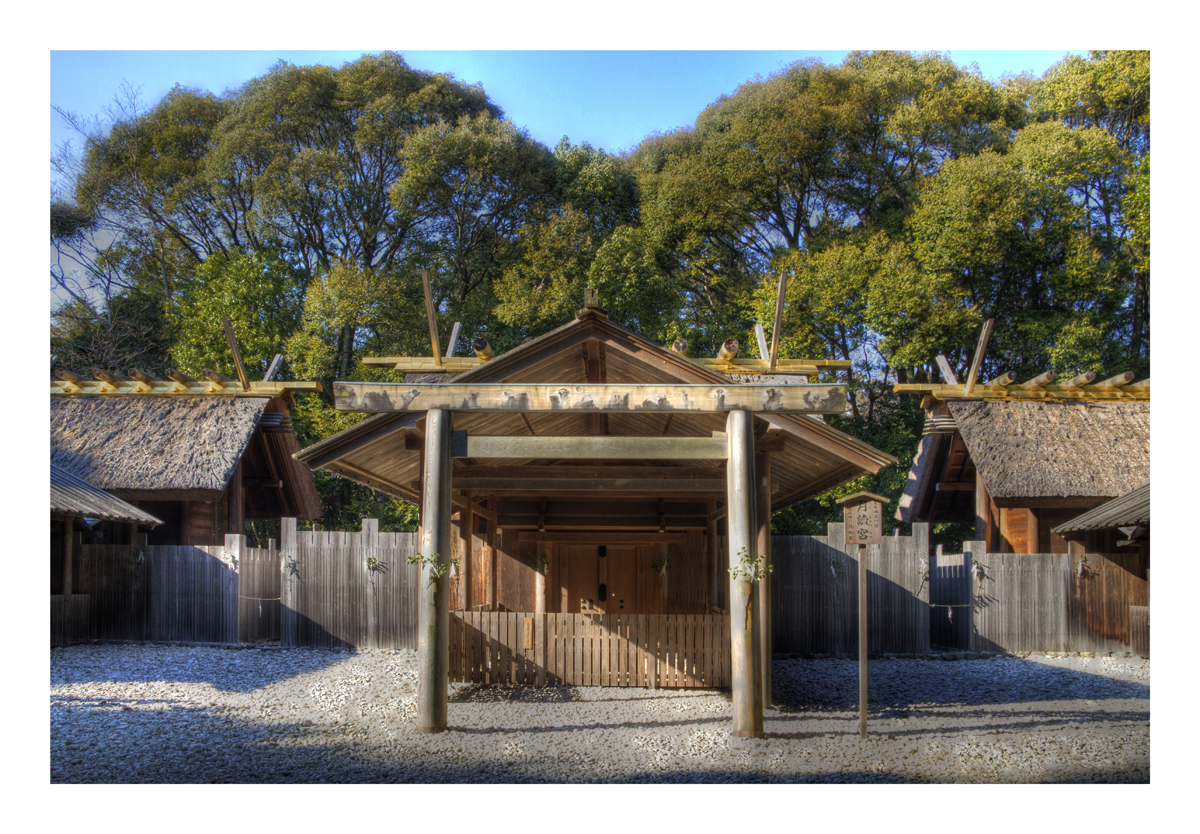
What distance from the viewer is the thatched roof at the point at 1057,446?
15867 mm

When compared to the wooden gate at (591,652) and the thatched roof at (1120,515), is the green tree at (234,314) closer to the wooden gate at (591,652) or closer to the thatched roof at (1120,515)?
the wooden gate at (591,652)

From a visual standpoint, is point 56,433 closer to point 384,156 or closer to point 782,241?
point 384,156

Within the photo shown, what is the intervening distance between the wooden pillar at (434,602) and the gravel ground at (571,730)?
0.30m

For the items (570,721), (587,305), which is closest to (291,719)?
(570,721)

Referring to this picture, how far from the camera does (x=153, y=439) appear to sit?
16.6 m

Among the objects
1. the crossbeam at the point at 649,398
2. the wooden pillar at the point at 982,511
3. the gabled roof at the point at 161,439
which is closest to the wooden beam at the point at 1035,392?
the wooden pillar at the point at 982,511

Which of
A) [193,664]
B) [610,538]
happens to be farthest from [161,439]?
[610,538]

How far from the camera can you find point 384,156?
2881cm

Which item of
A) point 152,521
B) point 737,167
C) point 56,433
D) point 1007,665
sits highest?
point 737,167

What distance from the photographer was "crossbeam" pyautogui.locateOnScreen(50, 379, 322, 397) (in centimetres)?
1751

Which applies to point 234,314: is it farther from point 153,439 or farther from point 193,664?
point 193,664

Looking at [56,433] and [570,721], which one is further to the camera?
[56,433]

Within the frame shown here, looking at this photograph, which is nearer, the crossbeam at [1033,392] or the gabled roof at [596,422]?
the gabled roof at [596,422]

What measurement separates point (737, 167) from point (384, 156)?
12.5 metres
